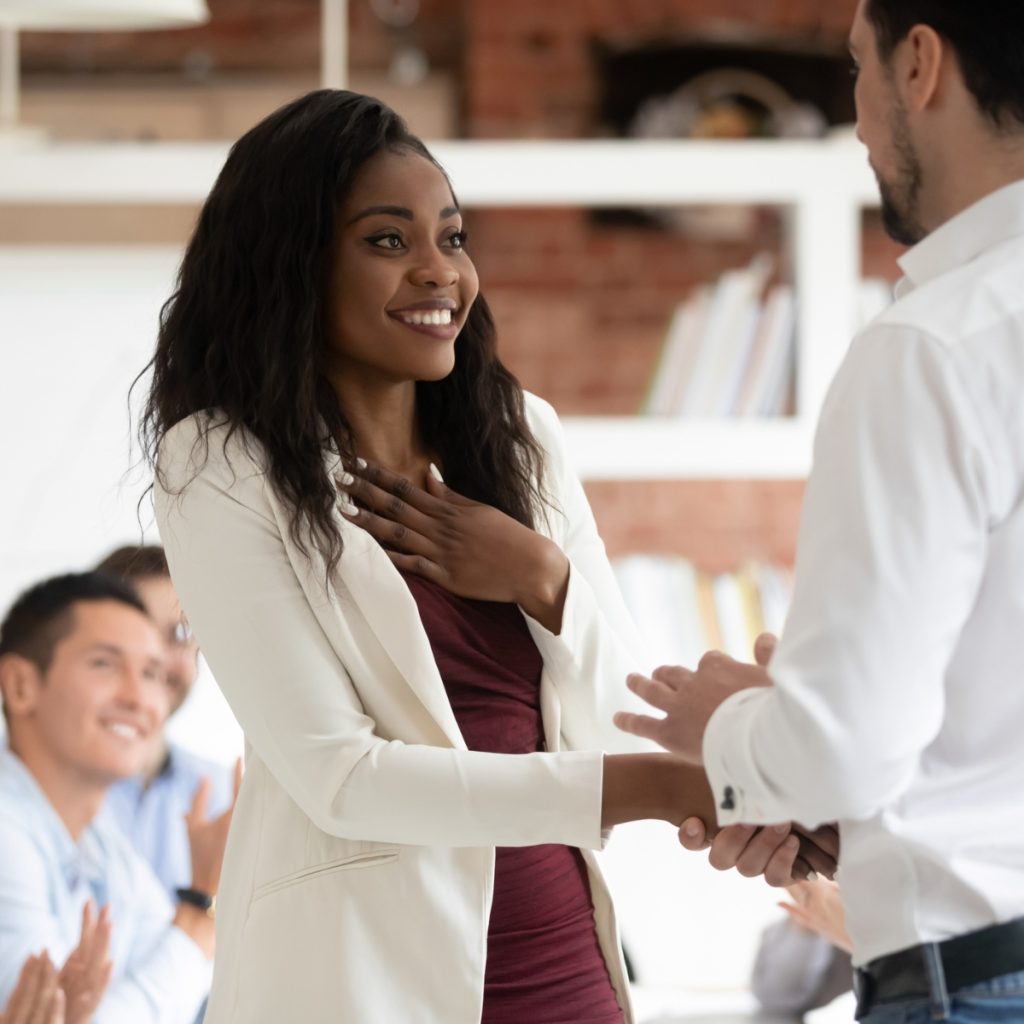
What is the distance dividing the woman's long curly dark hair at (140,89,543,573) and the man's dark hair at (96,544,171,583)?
1141mm

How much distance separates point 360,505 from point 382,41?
11.2 feet

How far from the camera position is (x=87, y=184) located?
3.56 m

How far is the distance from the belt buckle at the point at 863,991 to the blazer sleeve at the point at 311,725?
0.28 meters

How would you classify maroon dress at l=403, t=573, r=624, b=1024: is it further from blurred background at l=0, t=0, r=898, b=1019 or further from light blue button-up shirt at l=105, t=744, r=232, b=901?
blurred background at l=0, t=0, r=898, b=1019

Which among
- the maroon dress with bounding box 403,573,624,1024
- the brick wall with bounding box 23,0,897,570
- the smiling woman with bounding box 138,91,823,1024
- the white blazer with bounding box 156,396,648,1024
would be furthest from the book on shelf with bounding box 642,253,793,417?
the white blazer with bounding box 156,396,648,1024

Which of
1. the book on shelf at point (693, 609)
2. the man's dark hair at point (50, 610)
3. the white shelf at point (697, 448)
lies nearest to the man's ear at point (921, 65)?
the man's dark hair at point (50, 610)

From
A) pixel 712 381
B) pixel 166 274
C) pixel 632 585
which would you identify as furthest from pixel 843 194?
pixel 166 274

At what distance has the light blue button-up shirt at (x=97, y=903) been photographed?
258 centimetres

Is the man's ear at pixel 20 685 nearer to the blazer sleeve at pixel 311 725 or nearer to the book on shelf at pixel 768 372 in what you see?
the blazer sleeve at pixel 311 725

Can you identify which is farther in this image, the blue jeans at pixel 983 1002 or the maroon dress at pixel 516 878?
the maroon dress at pixel 516 878

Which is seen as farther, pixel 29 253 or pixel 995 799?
pixel 29 253

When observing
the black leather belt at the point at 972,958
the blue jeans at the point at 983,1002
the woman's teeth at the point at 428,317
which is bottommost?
the blue jeans at the point at 983,1002

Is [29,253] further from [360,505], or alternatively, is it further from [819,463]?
[819,463]

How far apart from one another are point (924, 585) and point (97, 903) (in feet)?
6.38
